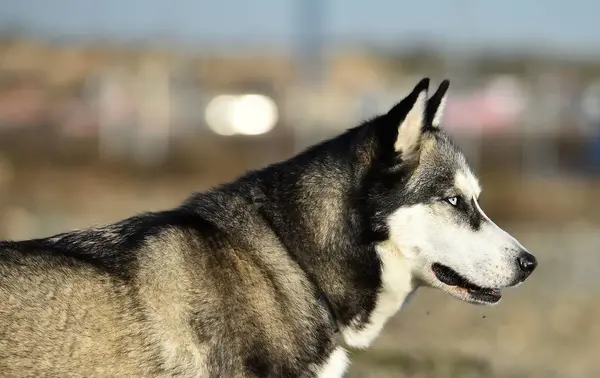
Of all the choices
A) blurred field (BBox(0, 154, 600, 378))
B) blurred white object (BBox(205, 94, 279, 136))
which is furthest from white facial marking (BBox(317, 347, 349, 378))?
blurred white object (BBox(205, 94, 279, 136))

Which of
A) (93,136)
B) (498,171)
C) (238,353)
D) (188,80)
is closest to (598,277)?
(238,353)

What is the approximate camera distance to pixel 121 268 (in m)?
5.22

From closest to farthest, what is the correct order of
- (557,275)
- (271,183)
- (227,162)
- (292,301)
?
(292,301) → (271,183) → (557,275) → (227,162)

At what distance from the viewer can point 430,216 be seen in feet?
19.4

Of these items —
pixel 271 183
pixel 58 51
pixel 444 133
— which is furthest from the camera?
pixel 58 51

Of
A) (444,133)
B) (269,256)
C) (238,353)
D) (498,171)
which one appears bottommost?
(498,171)

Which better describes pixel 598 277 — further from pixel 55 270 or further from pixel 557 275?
pixel 55 270

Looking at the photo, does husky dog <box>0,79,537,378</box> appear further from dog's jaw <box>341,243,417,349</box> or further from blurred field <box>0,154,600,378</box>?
blurred field <box>0,154,600,378</box>

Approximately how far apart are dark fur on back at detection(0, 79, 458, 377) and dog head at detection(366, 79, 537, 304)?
2 centimetres

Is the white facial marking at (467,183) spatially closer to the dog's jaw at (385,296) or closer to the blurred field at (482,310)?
the dog's jaw at (385,296)

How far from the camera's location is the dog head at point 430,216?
5.82 metres

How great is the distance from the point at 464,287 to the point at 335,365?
0.99 meters

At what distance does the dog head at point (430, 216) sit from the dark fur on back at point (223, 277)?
0.06 ft

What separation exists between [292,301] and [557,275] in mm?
12930
